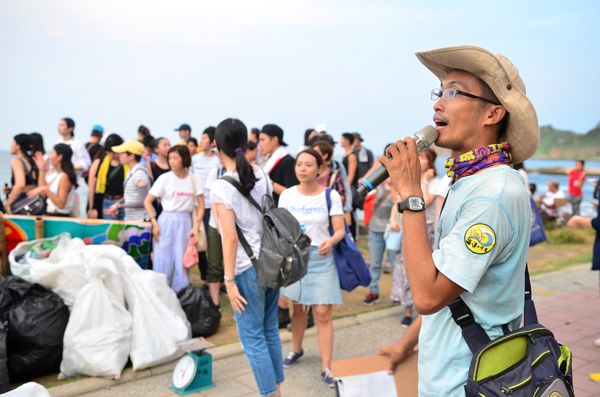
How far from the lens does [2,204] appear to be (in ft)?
22.0

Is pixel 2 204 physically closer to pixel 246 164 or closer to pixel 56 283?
pixel 56 283

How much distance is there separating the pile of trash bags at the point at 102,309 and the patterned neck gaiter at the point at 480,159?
3.46m

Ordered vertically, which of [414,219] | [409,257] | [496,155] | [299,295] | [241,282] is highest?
[496,155]

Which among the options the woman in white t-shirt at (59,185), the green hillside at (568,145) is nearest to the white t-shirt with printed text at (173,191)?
the woman in white t-shirt at (59,185)

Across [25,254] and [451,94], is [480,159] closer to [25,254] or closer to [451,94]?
[451,94]

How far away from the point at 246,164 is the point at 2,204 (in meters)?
4.40

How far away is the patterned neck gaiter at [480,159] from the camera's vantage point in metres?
1.92

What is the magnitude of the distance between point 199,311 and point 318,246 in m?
1.47

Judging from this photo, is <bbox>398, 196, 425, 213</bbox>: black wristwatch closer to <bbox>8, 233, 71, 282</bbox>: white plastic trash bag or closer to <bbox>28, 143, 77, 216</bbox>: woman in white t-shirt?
<bbox>8, 233, 71, 282</bbox>: white plastic trash bag

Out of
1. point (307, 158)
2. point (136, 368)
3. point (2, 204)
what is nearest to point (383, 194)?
point (307, 158)

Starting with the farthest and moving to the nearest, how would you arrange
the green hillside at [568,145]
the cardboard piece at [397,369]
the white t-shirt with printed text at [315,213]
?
the green hillside at [568,145]
the white t-shirt with printed text at [315,213]
the cardboard piece at [397,369]

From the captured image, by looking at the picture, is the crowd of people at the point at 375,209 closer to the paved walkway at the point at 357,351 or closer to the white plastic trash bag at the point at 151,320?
the paved walkway at the point at 357,351

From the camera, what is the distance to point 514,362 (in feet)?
5.88

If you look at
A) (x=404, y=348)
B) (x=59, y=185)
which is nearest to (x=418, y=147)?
(x=404, y=348)
